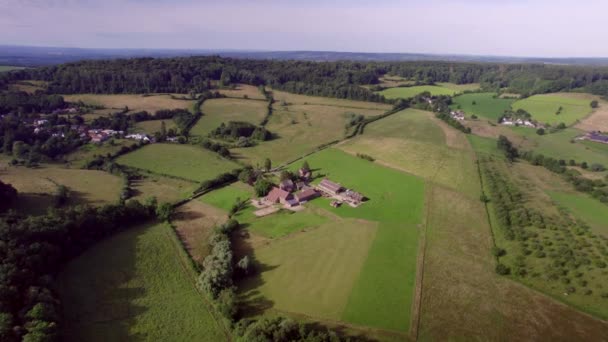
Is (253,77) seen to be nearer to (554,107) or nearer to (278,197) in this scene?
(278,197)

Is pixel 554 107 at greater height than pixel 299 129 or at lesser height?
greater

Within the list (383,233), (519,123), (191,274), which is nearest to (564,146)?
(519,123)

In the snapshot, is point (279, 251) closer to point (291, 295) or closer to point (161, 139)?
point (291, 295)

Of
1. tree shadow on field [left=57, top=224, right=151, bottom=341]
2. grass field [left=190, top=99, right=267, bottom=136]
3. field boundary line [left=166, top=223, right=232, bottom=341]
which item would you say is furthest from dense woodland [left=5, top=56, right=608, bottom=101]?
tree shadow on field [left=57, top=224, right=151, bottom=341]

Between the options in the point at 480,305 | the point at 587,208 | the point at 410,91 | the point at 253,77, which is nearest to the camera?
the point at 480,305

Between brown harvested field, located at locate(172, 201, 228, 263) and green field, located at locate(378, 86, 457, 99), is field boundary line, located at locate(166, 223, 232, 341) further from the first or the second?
green field, located at locate(378, 86, 457, 99)

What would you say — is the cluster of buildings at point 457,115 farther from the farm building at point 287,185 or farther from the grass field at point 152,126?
the grass field at point 152,126

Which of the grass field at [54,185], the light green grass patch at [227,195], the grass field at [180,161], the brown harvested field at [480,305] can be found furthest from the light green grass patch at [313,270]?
the grass field at [54,185]
